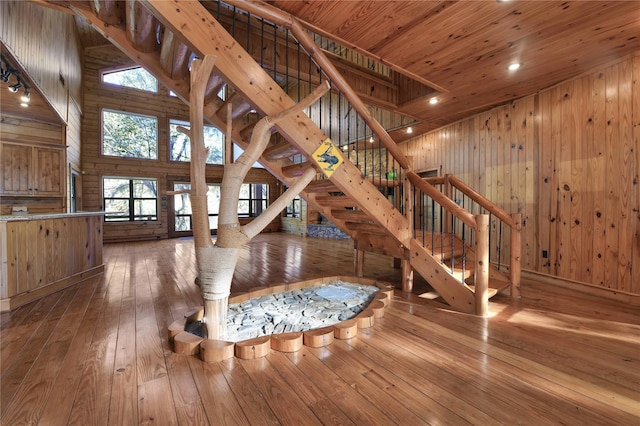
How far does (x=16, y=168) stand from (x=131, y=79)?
5099 mm

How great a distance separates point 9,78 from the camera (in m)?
3.38

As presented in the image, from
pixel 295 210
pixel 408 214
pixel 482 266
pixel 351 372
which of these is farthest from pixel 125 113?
pixel 482 266

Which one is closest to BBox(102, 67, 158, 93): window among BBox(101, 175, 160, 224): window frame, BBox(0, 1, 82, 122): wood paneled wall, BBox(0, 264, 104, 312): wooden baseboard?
BBox(0, 1, 82, 122): wood paneled wall

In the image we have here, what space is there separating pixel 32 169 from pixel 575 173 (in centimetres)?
856

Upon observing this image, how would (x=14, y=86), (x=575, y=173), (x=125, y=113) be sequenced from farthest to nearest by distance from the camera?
(x=125, y=113)
(x=14, y=86)
(x=575, y=173)

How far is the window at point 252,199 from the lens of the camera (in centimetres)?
1088

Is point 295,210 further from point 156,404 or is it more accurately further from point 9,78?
point 156,404

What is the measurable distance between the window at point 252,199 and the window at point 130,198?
10.0 ft

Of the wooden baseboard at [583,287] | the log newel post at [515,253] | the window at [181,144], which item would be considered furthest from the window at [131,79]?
the wooden baseboard at [583,287]

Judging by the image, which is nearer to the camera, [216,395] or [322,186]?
[216,395]

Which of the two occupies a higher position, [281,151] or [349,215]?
[281,151]

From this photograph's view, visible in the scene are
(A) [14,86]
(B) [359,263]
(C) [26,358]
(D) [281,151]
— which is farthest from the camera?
(B) [359,263]

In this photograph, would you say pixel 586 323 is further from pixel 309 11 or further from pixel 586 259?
pixel 309 11

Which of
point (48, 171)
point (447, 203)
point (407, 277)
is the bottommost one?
point (407, 277)
